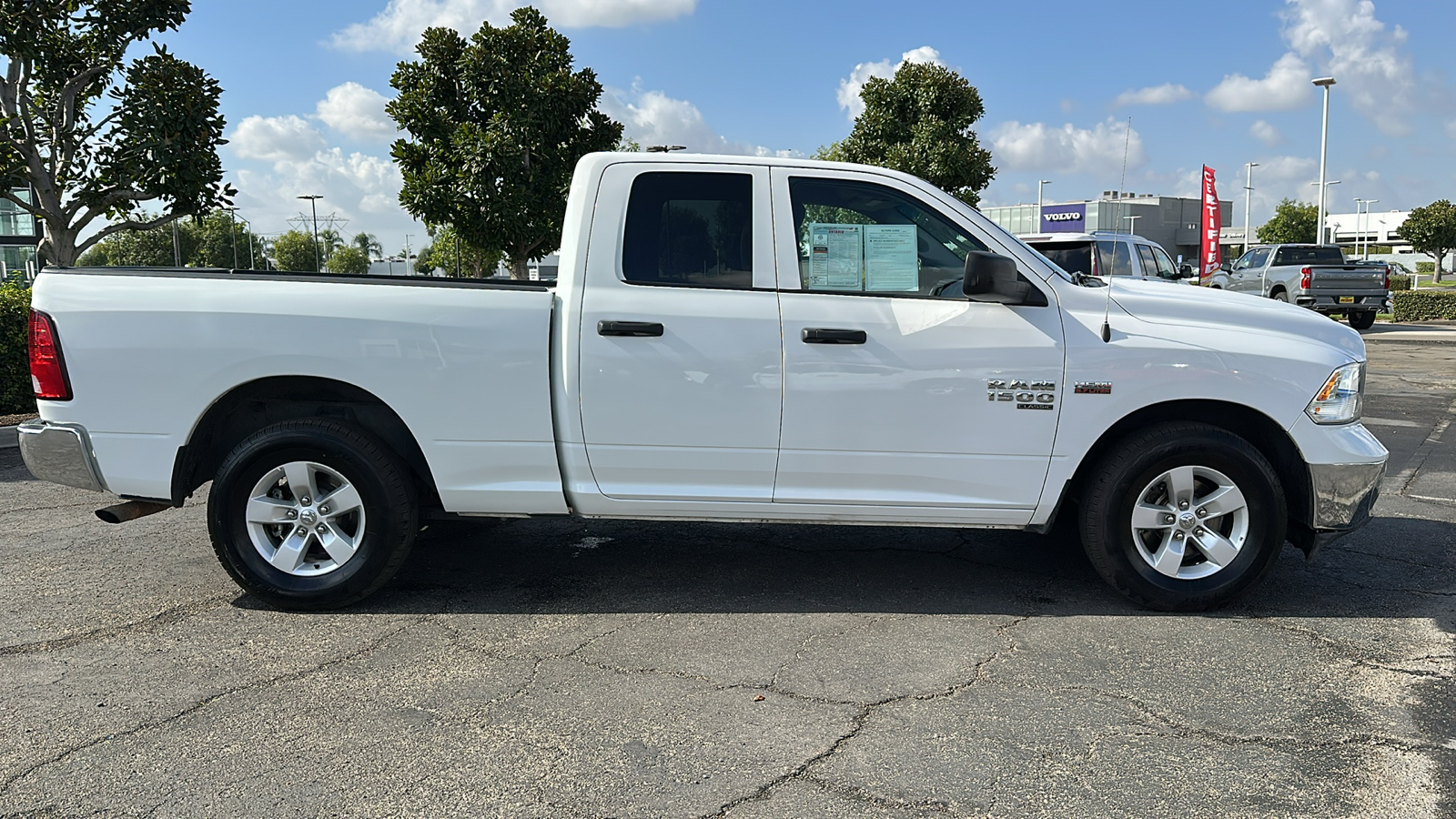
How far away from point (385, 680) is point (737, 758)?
1.43 m

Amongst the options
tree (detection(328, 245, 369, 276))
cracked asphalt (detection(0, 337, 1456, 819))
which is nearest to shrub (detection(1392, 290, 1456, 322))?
cracked asphalt (detection(0, 337, 1456, 819))

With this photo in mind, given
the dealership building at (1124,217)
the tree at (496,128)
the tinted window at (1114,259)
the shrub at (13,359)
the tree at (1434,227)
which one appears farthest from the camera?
the dealership building at (1124,217)

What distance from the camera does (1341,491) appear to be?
4.47 m

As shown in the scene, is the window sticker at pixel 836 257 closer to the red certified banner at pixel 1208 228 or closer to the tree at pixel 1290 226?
the red certified banner at pixel 1208 228

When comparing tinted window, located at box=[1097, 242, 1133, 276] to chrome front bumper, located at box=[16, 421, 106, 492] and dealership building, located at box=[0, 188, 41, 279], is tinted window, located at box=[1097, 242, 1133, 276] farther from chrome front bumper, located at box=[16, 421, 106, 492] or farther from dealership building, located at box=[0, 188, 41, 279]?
dealership building, located at box=[0, 188, 41, 279]

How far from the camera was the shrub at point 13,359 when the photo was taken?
10.2m

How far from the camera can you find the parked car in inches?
529

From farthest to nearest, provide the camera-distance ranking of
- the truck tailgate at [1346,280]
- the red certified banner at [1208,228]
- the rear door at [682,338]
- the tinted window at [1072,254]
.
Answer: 1. the truck tailgate at [1346,280]
2. the red certified banner at [1208,228]
3. the tinted window at [1072,254]
4. the rear door at [682,338]

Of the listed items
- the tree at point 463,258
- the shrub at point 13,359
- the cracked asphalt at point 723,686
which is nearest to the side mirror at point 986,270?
the cracked asphalt at point 723,686

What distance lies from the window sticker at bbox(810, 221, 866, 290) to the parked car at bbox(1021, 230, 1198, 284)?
30.6 feet

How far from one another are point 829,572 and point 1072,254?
988 centimetres

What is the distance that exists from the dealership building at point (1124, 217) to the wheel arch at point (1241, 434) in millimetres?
57444

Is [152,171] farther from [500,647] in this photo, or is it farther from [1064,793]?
[1064,793]

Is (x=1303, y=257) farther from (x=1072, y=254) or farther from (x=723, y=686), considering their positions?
(x=723, y=686)
